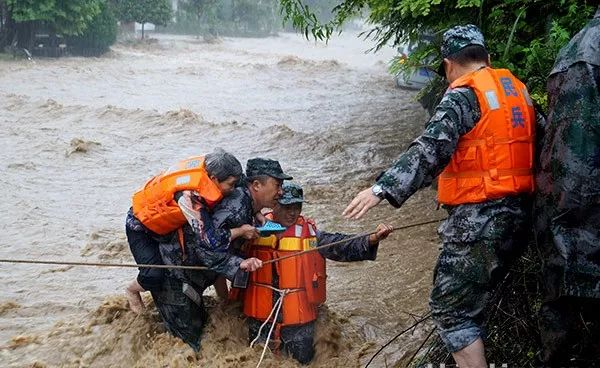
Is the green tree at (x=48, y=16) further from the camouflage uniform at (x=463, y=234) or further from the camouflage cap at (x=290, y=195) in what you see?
the camouflage uniform at (x=463, y=234)

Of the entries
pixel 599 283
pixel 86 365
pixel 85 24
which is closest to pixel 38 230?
pixel 86 365

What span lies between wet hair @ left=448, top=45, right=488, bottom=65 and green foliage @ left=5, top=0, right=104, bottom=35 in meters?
26.1

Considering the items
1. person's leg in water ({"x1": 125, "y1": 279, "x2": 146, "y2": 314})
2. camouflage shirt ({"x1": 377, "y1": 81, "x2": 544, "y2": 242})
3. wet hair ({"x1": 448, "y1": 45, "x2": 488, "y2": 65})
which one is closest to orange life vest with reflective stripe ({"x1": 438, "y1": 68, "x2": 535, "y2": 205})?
camouflage shirt ({"x1": 377, "y1": 81, "x2": 544, "y2": 242})

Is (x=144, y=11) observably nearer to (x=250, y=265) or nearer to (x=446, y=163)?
(x=250, y=265)

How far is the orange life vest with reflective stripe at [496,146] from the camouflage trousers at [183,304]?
7.49 ft

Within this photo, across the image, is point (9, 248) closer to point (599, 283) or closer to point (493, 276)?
point (493, 276)

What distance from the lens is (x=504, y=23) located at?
19.0ft

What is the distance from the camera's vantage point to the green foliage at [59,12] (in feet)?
89.0

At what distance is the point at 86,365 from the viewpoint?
5.29 meters

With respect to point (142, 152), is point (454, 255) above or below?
above

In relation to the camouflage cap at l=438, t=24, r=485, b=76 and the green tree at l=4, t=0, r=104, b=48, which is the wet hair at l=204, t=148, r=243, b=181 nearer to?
the camouflage cap at l=438, t=24, r=485, b=76

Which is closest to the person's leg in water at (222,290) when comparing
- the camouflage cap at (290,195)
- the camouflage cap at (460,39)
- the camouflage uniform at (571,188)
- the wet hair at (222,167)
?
the camouflage cap at (290,195)

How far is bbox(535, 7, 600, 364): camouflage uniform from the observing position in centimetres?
325

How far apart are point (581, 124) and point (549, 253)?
66 centimetres
